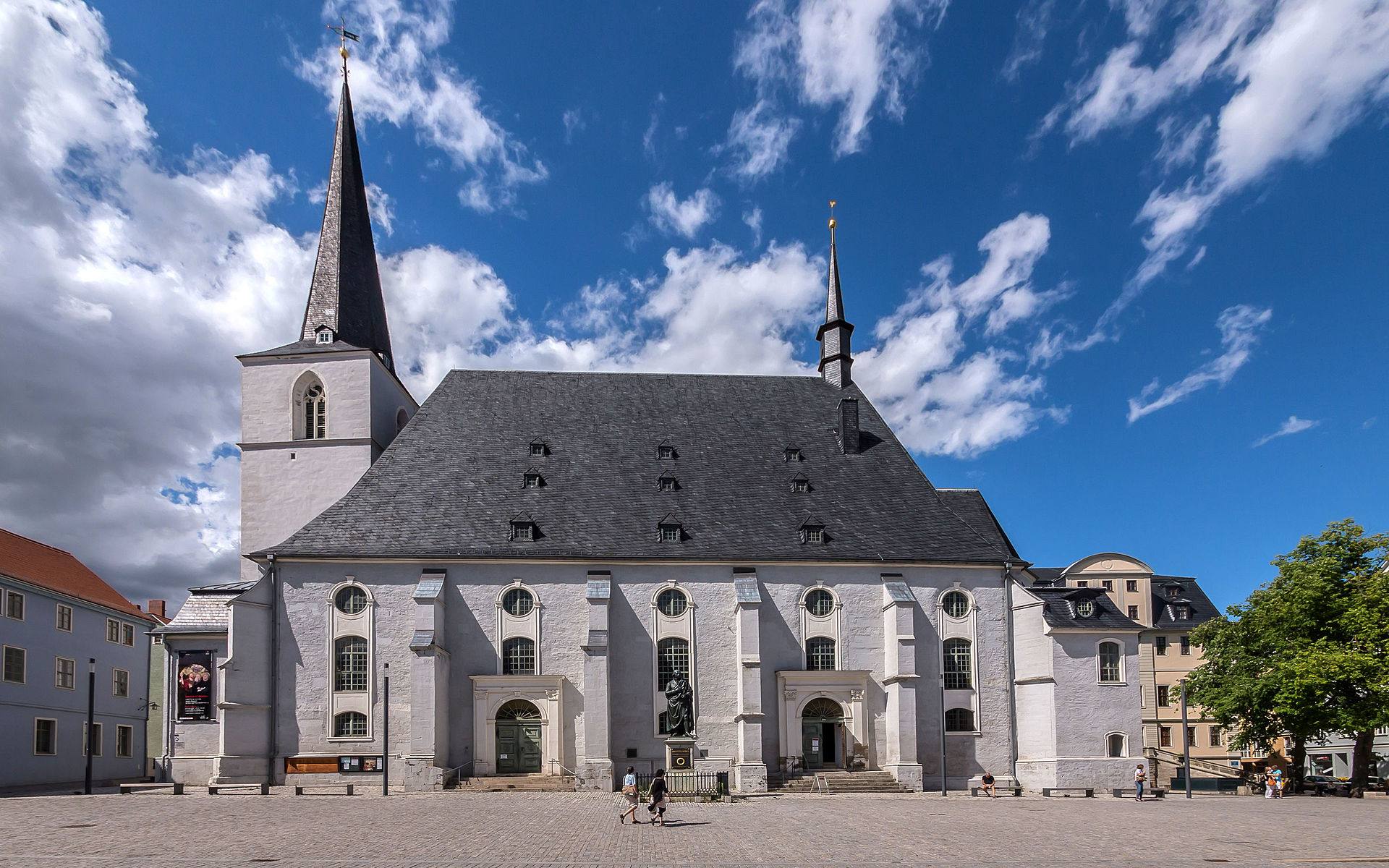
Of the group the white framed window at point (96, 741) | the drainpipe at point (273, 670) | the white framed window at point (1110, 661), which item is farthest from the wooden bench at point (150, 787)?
the white framed window at point (1110, 661)

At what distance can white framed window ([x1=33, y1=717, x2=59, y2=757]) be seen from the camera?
1677 inches

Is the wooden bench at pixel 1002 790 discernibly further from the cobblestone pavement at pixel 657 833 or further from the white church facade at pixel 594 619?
the cobblestone pavement at pixel 657 833

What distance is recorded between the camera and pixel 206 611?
3656 centimetres

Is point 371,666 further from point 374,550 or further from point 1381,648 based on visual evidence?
point 1381,648

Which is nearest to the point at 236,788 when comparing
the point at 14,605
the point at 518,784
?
the point at 518,784

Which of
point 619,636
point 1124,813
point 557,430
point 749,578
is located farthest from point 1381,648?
point 557,430

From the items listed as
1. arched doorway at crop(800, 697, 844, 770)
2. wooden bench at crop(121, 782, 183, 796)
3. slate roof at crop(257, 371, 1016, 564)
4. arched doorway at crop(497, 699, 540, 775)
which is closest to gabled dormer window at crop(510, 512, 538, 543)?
slate roof at crop(257, 371, 1016, 564)

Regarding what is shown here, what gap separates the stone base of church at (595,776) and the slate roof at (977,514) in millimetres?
17787

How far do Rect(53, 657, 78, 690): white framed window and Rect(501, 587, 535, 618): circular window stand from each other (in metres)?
24.6

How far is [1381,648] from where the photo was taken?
34.9m

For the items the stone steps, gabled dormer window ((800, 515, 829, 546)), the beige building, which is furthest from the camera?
the beige building

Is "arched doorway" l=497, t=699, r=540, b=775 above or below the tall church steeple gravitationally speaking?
below

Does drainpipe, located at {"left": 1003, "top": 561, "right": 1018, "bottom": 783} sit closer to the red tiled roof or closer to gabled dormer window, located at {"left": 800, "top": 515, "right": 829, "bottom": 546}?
gabled dormer window, located at {"left": 800, "top": 515, "right": 829, "bottom": 546}

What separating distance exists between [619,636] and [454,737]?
269 inches
